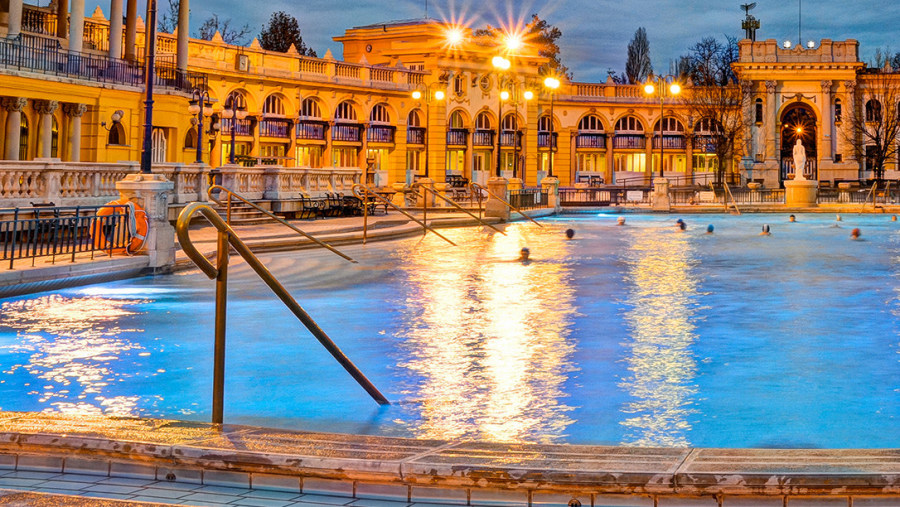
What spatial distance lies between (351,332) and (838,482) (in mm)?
8112

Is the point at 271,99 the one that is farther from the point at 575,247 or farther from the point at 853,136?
the point at 853,136

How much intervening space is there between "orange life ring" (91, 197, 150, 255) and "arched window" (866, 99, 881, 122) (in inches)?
3196

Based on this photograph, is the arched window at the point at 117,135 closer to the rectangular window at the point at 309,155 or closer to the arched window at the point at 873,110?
the rectangular window at the point at 309,155

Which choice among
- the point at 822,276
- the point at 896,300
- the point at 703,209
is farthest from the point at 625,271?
the point at 703,209

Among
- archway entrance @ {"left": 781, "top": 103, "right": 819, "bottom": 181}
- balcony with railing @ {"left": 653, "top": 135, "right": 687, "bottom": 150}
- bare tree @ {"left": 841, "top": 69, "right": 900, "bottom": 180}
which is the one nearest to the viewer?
bare tree @ {"left": 841, "top": 69, "right": 900, "bottom": 180}

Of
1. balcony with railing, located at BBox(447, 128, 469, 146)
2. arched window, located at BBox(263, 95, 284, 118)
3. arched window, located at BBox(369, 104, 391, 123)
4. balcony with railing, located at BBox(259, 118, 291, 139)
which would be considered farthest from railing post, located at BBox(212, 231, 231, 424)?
balcony with railing, located at BBox(447, 128, 469, 146)

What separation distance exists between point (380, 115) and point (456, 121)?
900cm

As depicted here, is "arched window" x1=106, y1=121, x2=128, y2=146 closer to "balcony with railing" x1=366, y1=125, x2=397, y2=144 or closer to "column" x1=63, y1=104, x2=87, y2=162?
"column" x1=63, y1=104, x2=87, y2=162

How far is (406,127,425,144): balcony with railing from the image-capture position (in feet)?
250

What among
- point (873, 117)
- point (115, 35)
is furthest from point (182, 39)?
point (873, 117)

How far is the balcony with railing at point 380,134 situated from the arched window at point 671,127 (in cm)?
2724

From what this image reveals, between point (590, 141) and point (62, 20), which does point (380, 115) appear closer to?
point (590, 141)

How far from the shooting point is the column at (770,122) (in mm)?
91125

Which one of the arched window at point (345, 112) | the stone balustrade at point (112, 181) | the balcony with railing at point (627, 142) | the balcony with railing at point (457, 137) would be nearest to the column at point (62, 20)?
the stone balustrade at point (112, 181)
